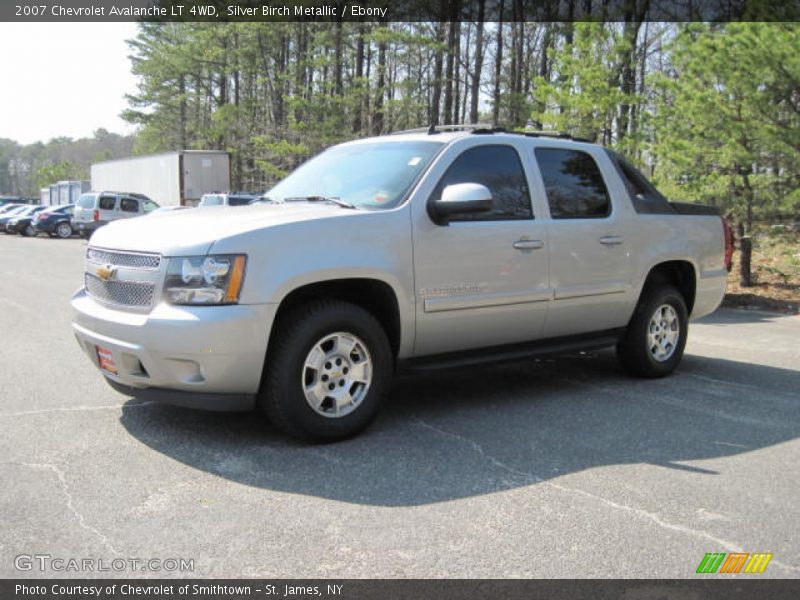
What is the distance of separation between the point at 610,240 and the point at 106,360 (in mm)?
3856

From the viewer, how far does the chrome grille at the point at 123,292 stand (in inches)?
172

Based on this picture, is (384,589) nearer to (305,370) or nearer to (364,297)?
(305,370)

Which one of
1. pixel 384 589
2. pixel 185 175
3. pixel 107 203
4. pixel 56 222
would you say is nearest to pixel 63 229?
pixel 56 222

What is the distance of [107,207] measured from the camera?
29.5 m

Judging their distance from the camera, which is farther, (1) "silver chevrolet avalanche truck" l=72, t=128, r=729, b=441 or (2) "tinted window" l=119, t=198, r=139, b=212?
(2) "tinted window" l=119, t=198, r=139, b=212

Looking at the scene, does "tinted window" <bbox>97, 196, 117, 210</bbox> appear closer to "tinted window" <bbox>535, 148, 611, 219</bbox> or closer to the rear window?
the rear window

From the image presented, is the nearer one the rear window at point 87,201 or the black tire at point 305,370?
the black tire at point 305,370

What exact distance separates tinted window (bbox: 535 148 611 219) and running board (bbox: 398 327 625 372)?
3.19 ft

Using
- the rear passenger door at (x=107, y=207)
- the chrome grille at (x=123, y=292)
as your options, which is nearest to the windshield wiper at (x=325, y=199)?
the chrome grille at (x=123, y=292)

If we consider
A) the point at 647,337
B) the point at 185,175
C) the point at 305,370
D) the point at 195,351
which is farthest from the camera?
the point at 185,175

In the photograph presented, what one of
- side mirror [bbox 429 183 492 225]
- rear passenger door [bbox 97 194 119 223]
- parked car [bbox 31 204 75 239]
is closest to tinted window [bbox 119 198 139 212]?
rear passenger door [bbox 97 194 119 223]

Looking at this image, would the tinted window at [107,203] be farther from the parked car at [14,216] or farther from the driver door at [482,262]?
the driver door at [482,262]

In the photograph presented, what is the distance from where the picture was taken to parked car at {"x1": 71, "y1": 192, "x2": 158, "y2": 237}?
2941cm

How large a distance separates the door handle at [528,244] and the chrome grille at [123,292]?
2528 mm
